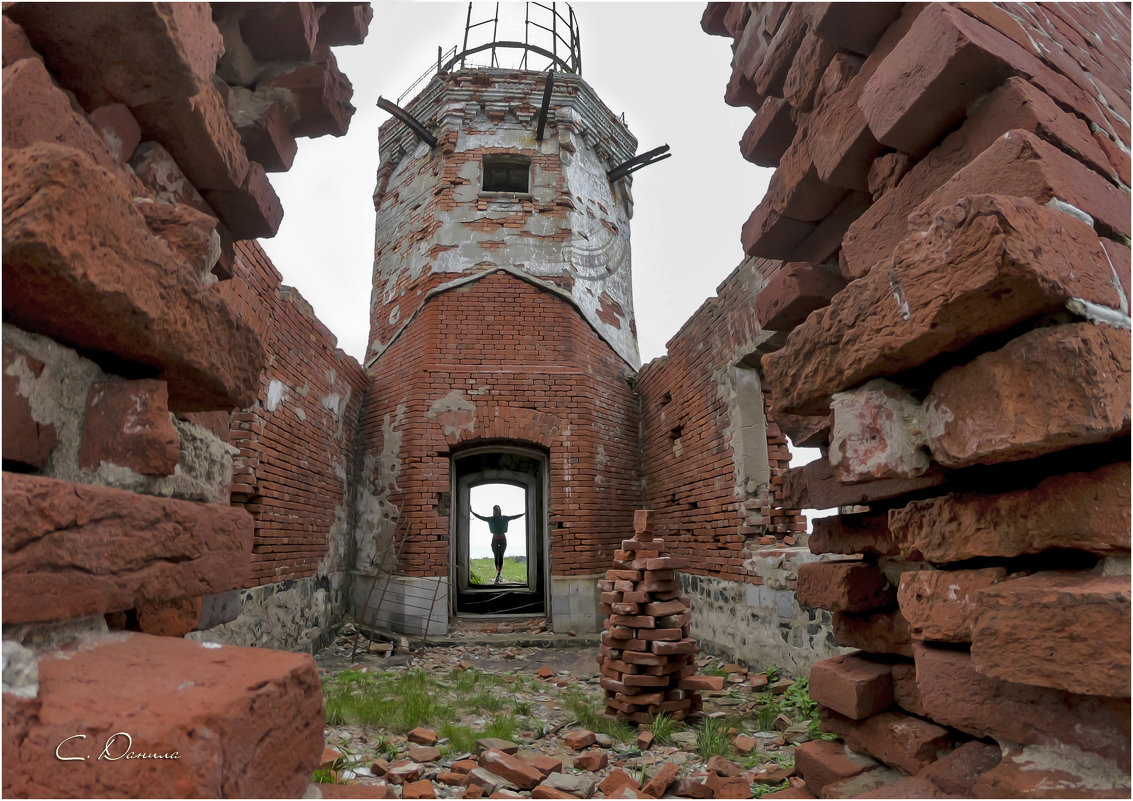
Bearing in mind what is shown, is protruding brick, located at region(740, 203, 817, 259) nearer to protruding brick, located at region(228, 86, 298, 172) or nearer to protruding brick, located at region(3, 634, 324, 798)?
protruding brick, located at region(228, 86, 298, 172)

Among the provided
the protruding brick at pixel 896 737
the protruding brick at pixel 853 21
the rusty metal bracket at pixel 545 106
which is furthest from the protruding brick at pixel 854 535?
the rusty metal bracket at pixel 545 106

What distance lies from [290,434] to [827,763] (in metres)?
6.60

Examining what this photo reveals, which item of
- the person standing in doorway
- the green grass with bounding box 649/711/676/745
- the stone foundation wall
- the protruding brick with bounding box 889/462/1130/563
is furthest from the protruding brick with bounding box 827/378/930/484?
the person standing in doorway

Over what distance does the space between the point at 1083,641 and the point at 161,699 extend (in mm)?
1604

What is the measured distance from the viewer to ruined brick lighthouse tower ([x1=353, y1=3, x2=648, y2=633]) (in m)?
8.87

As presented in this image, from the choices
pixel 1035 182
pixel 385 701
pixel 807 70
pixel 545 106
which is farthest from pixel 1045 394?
pixel 545 106

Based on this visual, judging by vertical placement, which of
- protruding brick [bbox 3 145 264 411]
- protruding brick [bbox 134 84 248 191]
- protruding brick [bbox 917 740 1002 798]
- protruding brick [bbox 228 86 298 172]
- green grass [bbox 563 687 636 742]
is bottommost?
green grass [bbox 563 687 636 742]

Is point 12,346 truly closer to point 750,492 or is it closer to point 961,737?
point 961,737

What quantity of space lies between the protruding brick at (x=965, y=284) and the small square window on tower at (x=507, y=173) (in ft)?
33.7

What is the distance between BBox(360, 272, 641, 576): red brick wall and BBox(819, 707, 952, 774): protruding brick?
22.9ft

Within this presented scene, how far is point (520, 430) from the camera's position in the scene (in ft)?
30.2

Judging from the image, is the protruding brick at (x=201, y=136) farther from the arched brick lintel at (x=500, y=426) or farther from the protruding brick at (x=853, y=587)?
the arched brick lintel at (x=500, y=426)

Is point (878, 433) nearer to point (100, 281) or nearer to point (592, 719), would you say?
point (100, 281)

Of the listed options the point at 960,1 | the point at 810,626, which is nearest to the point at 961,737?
the point at 960,1
